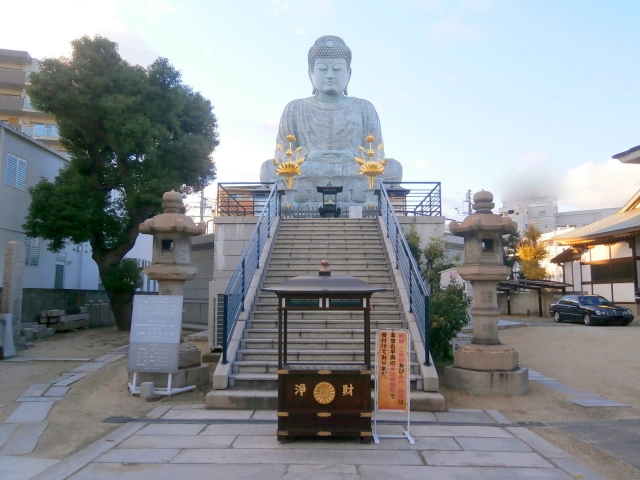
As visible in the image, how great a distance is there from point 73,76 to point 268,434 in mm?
13014

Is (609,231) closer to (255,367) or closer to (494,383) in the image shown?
(494,383)

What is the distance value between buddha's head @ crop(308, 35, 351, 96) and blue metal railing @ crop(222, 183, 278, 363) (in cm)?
830

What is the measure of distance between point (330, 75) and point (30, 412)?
17099mm

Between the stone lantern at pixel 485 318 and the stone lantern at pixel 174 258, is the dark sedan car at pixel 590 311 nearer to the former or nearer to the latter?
the stone lantern at pixel 485 318

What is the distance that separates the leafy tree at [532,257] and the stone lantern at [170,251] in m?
26.2

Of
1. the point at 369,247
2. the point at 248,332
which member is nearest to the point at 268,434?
the point at 248,332

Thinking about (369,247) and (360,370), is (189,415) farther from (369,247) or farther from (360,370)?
(369,247)

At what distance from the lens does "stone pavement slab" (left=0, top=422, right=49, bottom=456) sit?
19.8 feet

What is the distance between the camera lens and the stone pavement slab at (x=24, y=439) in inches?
238

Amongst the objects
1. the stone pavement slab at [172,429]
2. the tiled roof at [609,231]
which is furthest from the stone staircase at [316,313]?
the tiled roof at [609,231]

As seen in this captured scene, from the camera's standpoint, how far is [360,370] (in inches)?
242

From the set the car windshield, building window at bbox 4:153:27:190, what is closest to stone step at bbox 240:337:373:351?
building window at bbox 4:153:27:190

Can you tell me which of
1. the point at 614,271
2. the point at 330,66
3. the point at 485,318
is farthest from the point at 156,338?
the point at 614,271

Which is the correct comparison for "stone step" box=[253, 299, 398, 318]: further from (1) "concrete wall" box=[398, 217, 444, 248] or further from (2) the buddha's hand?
(2) the buddha's hand
